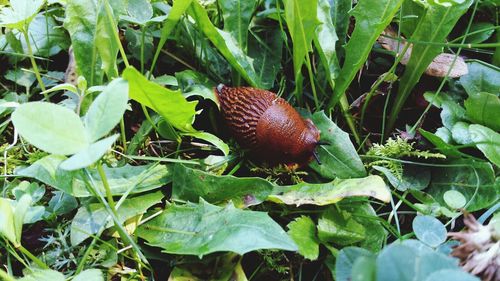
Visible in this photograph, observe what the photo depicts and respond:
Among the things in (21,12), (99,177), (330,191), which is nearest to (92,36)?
(21,12)

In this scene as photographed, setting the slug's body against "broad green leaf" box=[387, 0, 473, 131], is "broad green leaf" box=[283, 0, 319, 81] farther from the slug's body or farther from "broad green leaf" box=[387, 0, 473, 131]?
"broad green leaf" box=[387, 0, 473, 131]

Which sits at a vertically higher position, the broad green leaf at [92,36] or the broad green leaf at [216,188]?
the broad green leaf at [92,36]

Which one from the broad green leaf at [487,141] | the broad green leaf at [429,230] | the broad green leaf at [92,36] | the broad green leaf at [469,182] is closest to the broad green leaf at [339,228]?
the broad green leaf at [429,230]

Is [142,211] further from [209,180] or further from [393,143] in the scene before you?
[393,143]

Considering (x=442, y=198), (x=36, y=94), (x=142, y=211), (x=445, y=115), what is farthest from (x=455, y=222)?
(x=36, y=94)

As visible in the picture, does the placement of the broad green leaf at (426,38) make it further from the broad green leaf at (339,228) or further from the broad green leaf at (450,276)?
the broad green leaf at (450,276)

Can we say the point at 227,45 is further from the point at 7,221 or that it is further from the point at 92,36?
the point at 7,221
